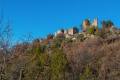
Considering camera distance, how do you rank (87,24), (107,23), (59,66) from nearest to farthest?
(59,66) → (107,23) → (87,24)

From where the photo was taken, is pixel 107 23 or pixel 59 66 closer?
pixel 59 66

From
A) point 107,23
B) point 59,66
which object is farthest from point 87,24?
point 59,66

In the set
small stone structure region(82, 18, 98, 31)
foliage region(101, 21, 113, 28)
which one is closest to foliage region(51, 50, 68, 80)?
foliage region(101, 21, 113, 28)

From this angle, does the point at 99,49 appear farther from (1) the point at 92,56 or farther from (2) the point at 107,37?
(2) the point at 107,37

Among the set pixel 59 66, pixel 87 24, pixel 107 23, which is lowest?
pixel 59 66

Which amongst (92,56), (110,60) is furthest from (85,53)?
(110,60)

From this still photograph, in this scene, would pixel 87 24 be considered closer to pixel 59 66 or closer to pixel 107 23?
pixel 107 23

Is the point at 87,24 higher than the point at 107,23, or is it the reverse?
the point at 87,24

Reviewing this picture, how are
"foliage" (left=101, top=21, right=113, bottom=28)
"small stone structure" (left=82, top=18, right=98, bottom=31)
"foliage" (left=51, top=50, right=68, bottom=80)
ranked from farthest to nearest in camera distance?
"small stone structure" (left=82, top=18, right=98, bottom=31) < "foliage" (left=101, top=21, right=113, bottom=28) < "foliage" (left=51, top=50, right=68, bottom=80)

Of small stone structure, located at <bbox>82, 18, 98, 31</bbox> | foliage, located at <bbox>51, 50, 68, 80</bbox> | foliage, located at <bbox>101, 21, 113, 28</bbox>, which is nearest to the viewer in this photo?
foliage, located at <bbox>51, 50, 68, 80</bbox>

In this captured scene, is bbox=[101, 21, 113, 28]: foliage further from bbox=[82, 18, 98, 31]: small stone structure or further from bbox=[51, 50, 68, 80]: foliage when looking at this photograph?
bbox=[51, 50, 68, 80]: foliage

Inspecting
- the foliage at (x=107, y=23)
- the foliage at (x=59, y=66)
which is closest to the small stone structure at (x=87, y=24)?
the foliage at (x=107, y=23)

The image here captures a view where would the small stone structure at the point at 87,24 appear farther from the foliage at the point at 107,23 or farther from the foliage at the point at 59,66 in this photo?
the foliage at the point at 59,66

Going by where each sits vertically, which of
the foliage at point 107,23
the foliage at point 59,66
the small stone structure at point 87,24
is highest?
the small stone structure at point 87,24
